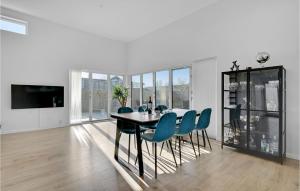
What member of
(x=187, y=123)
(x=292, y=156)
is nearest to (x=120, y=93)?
(x=187, y=123)

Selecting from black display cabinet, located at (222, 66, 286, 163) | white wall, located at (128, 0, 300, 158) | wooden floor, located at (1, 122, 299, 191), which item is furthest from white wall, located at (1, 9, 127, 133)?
black display cabinet, located at (222, 66, 286, 163)

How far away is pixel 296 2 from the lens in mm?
3086

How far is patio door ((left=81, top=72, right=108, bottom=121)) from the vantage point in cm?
692

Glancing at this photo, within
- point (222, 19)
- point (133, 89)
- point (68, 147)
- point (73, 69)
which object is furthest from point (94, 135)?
point (222, 19)

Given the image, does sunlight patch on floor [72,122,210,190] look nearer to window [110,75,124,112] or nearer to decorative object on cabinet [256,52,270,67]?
decorative object on cabinet [256,52,270,67]

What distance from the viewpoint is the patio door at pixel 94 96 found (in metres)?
6.92

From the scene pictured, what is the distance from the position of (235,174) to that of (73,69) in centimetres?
623

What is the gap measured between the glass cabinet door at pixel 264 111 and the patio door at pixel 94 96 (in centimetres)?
584

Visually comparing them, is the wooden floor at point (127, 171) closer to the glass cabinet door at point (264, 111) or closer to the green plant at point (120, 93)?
the glass cabinet door at point (264, 111)

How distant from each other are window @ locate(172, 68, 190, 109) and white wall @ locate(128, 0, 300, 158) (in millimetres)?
337

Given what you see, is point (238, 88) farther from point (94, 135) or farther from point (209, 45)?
point (94, 135)

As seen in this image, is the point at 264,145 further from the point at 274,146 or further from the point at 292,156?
the point at 292,156

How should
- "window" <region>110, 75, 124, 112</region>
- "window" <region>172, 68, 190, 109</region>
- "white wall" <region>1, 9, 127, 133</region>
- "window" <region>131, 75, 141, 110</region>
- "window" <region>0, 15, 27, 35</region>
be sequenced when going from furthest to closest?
"window" <region>110, 75, 124, 112</region> → "window" <region>131, 75, 141, 110</region> → "window" <region>172, 68, 190, 109</region> → "white wall" <region>1, 9, 127, 133</region> → "window" <region>0, 15, 27, 35</region>

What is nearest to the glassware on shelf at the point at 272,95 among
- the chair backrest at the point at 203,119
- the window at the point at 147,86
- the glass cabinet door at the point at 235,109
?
the glass cabinet door at the point at 235,109
